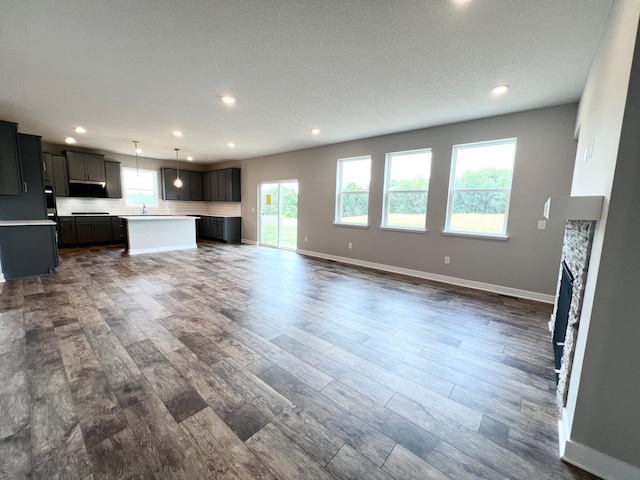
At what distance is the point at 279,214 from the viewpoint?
25.0 feet

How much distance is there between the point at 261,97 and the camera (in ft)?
11.3

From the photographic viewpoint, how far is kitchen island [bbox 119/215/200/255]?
20.4 ft

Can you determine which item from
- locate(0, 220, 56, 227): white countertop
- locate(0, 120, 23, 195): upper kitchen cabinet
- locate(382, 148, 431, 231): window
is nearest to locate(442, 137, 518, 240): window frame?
locate(382, 148, 431, 231): window

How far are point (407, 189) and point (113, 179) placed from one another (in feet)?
26.4

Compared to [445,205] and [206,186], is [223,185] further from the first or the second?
[445,205]

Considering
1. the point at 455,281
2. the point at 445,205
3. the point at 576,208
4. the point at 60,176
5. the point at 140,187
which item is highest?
the point at 60,176

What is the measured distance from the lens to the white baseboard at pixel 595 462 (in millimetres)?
1247

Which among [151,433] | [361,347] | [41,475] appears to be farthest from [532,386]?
[41,475]

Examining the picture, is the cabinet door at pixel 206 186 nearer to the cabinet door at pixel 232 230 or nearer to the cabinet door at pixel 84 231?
the cabinet door at pixel 232 230

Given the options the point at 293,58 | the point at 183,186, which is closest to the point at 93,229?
the point at 183,186

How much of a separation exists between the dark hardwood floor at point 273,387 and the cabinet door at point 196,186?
620 centimetres

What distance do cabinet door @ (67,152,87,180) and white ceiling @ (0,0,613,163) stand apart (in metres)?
2.81

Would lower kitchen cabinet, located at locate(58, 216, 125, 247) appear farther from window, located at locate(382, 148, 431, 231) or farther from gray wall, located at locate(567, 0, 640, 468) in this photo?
gray wall, located at locate(567, 0, 640, 468)

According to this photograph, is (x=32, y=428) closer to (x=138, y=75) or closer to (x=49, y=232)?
(x=138, y=75)
